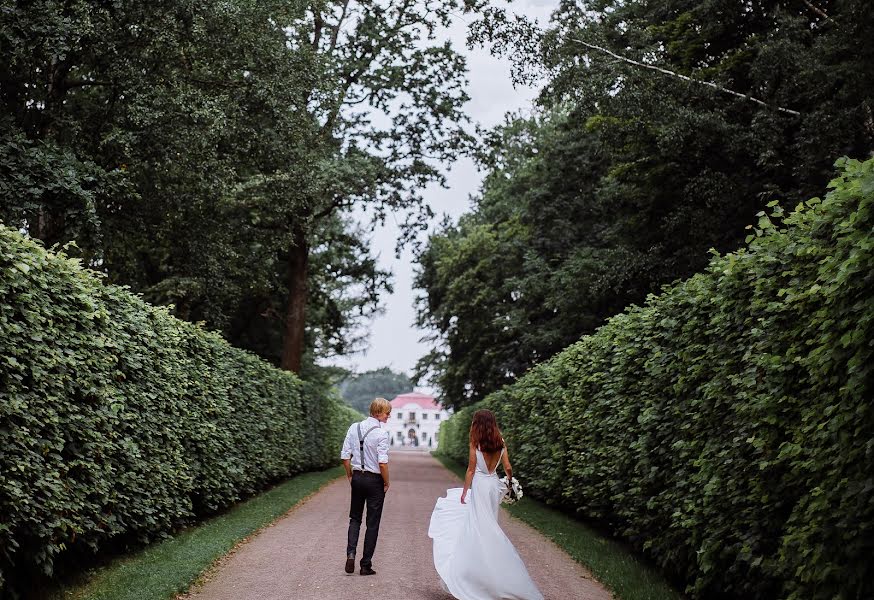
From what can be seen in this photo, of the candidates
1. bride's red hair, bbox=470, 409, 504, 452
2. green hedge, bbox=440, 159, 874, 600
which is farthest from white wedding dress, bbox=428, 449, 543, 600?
green hedge, bbox=440, 159, 874, 600

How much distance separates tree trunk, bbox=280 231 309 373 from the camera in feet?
88.3

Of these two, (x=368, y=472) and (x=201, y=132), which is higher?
(x=201, y=132)

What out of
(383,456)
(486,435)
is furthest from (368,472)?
(486,435)

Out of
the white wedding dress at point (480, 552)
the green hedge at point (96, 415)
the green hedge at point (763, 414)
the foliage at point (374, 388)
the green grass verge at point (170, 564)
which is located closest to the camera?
the green hedge at point (763, 414)

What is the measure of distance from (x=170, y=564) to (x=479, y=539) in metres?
3.31

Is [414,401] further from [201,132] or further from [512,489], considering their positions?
[512,489]

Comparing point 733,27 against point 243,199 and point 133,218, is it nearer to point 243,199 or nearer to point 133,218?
point 243,199

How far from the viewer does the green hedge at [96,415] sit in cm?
610

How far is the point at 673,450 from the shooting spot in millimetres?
7996

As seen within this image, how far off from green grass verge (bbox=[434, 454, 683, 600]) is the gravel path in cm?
16

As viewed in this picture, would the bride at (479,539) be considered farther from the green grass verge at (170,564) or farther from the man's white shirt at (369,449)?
the green grass verge at (170,564)

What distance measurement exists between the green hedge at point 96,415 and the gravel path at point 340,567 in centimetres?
123

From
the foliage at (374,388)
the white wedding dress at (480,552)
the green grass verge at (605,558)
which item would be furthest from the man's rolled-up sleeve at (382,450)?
the foliage at (374,388)

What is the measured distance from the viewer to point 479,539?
23.7ft
